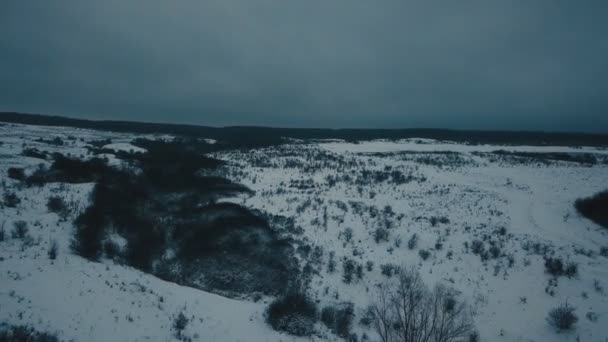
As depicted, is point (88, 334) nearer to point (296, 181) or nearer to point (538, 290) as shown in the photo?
point (538, 290)

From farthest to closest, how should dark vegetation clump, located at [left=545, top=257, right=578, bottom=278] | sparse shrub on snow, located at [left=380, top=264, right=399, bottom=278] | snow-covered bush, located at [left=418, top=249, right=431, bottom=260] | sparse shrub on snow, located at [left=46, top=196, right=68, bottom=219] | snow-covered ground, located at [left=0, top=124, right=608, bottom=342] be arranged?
snow-covered bush, located at [left=418, top=249, right=431, bottom=260], sparse shrub on snow, located at [left=46, top=196, right=68, bottom=219], sparse shrub on snow, located at [left=380, top=264, right=399, bottom=278], dark vegetation clump, located at [left=545, top=257, right=578, bottom=278], snow-covered ground, located at [left=0, top=124, right=608, bottom=342]


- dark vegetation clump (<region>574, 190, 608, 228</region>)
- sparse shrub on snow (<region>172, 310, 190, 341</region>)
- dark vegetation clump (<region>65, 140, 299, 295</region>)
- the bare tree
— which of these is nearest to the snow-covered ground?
sparse shrub on snow (<region>172, 310, 190, 341</region>)

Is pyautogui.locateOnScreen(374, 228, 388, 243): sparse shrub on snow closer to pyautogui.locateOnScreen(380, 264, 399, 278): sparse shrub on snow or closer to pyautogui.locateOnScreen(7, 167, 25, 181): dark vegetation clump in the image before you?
pyautogui.locateOnScreen(380, 264, 399, 278): sparse shrub on snow

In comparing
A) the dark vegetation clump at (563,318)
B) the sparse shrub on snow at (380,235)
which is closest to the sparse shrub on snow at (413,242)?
the sparse shrub on snow at (380,235)

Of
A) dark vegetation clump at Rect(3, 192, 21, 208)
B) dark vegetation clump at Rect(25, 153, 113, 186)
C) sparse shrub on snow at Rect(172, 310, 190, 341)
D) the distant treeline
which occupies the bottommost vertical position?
sparse shrub on snow at Rect(172, 310, 190, 341)

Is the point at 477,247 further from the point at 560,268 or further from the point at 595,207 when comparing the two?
the point at 595,207

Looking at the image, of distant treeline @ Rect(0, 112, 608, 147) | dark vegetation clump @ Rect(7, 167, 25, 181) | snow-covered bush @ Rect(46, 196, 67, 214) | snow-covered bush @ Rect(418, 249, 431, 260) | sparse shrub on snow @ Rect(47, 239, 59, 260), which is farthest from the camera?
distant treeline @ Rect(0, 112, 608, 147)

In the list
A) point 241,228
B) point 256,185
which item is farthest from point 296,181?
point 241,228

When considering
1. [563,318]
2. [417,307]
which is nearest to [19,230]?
[417,307]

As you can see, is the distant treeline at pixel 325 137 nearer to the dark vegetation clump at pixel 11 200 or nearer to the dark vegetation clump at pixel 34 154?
the dark vegetation clump at pixel 34 154
